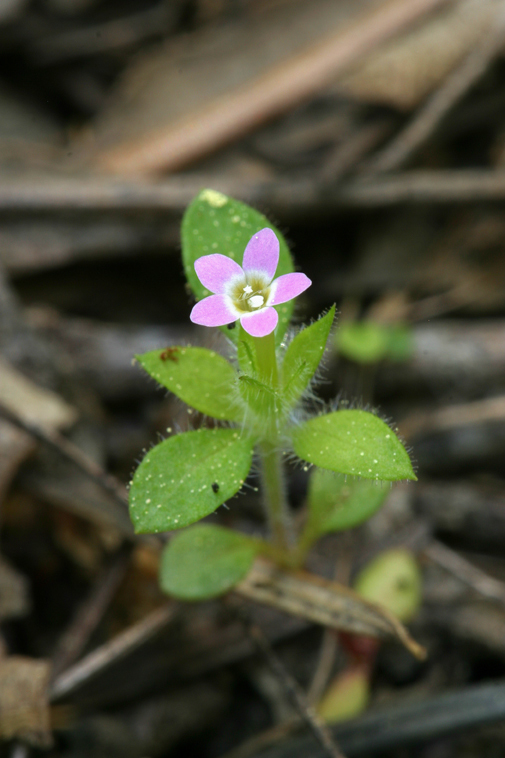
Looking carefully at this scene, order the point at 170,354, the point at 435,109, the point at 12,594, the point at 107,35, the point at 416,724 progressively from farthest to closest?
the point at 107,35
the point at 435,109
the point at 12,594
the point at 416,724
the point at 170,354

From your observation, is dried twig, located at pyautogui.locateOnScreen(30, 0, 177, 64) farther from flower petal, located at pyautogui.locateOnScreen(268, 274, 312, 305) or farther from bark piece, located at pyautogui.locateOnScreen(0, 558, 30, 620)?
flower petal, located at pyautogui.locateOnScreen(268, 274, 312, 305)

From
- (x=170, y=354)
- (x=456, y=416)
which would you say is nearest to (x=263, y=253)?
(x=170, y=354)

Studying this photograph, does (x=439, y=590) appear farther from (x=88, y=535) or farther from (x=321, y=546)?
(x=88, y=535)

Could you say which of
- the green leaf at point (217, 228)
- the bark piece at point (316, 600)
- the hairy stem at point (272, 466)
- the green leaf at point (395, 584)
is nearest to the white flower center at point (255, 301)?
the hairy stem at point (272, 466)

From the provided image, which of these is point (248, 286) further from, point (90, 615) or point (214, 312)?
point (90, 615)

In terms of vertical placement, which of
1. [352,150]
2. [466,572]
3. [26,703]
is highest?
[352,150]

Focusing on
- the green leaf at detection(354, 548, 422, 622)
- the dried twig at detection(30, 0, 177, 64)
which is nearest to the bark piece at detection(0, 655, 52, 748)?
the green leaf at detection(354, 548, 422, 622)
